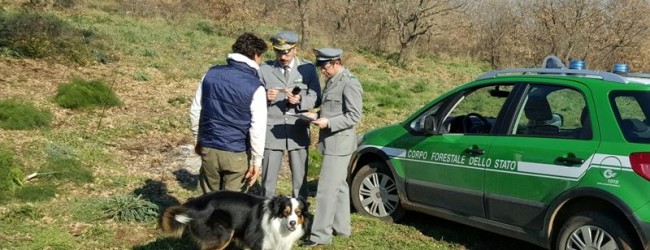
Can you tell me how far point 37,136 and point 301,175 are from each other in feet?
16.1

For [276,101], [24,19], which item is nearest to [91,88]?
[24,19]

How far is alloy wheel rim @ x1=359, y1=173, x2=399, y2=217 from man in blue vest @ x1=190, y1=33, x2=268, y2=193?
203 cm

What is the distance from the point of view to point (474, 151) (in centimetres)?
530

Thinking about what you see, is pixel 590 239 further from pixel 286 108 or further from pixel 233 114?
pixel 233 114

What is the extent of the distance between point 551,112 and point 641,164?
1.13 m

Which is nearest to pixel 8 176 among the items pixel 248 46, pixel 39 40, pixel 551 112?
pixel 248 46

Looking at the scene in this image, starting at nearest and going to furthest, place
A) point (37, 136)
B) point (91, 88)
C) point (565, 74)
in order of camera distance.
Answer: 1. point (565, 74)
2. point (37, 136)
3. point (91, 88)

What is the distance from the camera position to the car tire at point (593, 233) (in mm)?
4258

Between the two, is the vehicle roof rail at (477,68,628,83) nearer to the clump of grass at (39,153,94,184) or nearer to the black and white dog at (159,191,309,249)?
the black and white dog at (159,191,309,249)

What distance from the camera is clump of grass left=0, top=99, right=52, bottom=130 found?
28.5 feet

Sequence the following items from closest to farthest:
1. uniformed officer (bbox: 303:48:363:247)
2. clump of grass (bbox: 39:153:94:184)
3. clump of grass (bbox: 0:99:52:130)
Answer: uniformed officer (bbox: 303:48:363:247)
clump of grass (bbox: 39:153:94:184)
clump of grass (bbox: 0:99:52:130)

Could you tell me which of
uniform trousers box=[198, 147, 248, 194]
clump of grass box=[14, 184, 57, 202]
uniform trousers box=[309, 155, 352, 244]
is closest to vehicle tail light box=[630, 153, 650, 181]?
uniform trousers box=[309, 155, 352, 244]

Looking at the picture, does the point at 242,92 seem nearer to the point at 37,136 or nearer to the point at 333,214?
the point at 333,214

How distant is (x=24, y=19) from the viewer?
44.8 ft
